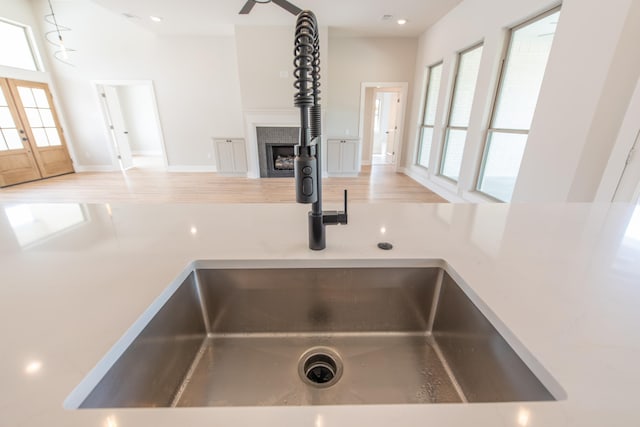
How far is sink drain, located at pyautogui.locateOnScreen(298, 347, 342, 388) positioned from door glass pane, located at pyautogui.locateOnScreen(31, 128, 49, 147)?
7.31m

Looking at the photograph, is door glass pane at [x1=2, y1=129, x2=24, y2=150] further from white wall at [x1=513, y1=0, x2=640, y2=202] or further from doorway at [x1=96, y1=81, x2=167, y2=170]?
white wall at [x1=513, y1=0, x2=640, y2=202]

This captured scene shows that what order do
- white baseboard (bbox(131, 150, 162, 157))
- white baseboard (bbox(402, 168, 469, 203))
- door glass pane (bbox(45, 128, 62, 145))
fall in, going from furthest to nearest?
white baseboard (bbox(131, 150, 162, 157)) < door glass pane (bbox(45, 128, 62, 145)) < white baseboard (bbox(402, 168, 469, 203))

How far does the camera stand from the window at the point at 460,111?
372cm

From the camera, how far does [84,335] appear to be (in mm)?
436

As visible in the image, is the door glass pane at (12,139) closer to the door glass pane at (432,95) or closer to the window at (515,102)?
the door glass pane at (432,95)

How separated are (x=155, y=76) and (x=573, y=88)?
6759 millimetres

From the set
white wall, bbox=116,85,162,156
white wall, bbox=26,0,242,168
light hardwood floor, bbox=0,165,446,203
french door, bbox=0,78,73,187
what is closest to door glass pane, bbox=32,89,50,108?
french door, bbox=0,78,73,187

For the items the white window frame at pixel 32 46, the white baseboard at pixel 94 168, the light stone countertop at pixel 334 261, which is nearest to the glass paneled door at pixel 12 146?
the white window frame at pixel 32 46

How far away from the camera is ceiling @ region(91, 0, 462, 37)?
3723mm

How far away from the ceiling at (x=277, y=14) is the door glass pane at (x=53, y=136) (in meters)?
2.99

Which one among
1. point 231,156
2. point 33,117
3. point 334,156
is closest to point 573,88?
point 334,156

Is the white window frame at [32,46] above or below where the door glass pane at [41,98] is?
above

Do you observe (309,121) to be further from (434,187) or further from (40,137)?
(40,137)

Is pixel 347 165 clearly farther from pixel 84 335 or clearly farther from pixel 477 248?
pixel 84 335
